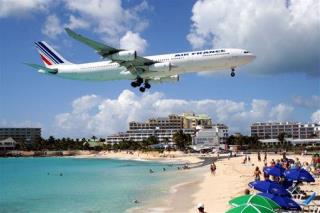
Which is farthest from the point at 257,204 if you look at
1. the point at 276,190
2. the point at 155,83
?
the point at 155,83

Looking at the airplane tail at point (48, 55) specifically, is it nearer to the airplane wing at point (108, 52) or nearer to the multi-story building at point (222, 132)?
the airplane wing at point (108, 52)

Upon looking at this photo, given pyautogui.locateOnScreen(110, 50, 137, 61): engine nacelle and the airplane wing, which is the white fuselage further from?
pyautogui.locateOnScreen(110, 50, 137, 61): engine nacelle

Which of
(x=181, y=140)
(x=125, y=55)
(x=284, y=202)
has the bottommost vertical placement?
(x=284, y=202)

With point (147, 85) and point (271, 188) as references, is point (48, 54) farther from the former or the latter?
point (271, 188)

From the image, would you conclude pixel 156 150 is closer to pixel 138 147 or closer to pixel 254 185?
pixel 138 147

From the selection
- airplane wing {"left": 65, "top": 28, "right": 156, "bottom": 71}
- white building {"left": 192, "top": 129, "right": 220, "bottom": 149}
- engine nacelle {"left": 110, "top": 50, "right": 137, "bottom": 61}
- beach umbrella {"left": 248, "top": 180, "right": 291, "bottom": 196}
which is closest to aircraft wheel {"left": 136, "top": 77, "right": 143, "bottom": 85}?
airplane wing {"left": 65, "top": 28, "right": 156, "bottom": 71}

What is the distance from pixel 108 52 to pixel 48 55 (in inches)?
533

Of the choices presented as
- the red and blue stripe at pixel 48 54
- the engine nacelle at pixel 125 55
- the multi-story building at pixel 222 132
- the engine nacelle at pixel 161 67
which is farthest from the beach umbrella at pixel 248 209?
the multi-story building at pixel 222 132

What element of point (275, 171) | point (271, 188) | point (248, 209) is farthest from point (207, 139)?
point (248, 209)

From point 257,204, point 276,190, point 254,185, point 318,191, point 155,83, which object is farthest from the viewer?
point 155,83

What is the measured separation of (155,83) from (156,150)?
109 metres

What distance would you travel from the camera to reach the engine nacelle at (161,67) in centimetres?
3869

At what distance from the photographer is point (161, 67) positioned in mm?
39000

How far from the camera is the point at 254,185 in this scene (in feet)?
62.2
